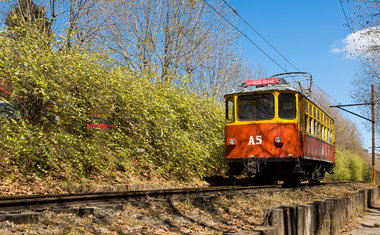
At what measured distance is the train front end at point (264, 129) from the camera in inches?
440

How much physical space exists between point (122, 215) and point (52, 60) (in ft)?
20.6

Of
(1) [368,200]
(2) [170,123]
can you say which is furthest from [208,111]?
(1) [368,200]

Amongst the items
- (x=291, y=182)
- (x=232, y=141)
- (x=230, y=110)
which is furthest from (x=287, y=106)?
(x=291, y=182)

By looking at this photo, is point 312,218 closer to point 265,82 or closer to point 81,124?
point 81,124

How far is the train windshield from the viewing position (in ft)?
38.1

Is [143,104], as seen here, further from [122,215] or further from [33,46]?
[122,215]

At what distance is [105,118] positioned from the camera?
11164 mm

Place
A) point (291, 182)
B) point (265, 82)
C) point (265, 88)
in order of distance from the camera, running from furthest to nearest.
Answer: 1. point (291, 182)
2. point (265, 82)
3. point (265, 88)

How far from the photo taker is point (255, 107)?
468 inches

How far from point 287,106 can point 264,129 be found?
3.21ft

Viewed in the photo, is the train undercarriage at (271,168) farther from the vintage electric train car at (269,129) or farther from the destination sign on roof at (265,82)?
the destination sign on roof at (265,82)

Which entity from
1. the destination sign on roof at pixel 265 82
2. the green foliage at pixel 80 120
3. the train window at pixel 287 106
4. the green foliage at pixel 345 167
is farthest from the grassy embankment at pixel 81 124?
the green foliage at pixel 345 167

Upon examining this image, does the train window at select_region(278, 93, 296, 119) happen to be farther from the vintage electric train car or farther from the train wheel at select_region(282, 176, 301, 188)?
the train wheel at select_region(282, 176, 301, 188)

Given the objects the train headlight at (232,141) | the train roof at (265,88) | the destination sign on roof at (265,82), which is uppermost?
the destination sign on roof at (265,82)
